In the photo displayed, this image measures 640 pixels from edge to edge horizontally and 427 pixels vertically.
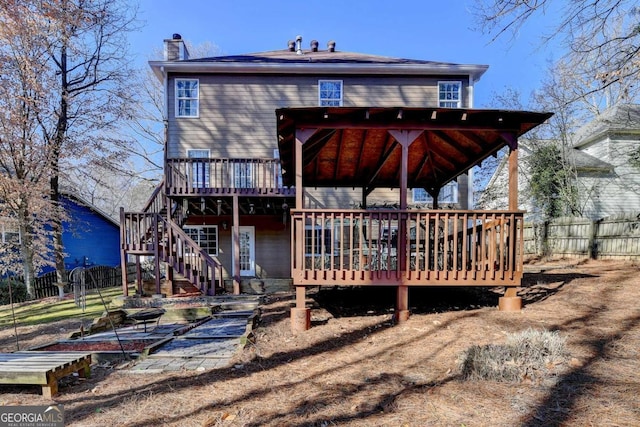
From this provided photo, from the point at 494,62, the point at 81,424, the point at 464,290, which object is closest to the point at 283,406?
the point at 81,424

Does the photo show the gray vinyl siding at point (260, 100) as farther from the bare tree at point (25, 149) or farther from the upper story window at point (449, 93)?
the bare tree at point (25, 149)

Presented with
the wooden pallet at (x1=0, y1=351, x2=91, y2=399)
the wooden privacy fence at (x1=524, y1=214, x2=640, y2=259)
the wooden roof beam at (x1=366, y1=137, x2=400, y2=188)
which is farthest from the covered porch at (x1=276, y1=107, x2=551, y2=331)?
the wooden privacy fence at (x1=524, y1=214, x2=640, y2=259)

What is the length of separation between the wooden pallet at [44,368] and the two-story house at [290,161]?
310 cm

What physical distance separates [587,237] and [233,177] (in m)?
11.0

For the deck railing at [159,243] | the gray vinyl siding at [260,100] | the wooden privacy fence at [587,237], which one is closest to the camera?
the wooden privacy fence at [587,237]

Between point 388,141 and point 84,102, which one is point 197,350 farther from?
point 84,102

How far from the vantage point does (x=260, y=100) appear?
12297 millimetres

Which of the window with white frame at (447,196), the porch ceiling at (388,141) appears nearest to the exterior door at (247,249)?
the porch ceiling at (388,141)

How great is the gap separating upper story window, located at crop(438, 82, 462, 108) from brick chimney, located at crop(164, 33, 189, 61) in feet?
31.9

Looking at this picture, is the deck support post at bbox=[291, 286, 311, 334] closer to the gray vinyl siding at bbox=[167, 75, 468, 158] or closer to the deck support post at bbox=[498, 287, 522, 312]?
the deck support post at bbox=[498, 287, 522, 312]

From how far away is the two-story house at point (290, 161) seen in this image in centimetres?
653

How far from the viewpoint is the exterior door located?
1240cm

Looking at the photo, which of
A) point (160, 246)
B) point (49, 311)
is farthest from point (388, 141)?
point (49, 311)

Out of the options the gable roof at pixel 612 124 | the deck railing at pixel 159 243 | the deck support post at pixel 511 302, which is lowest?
the deck support post at pixel 511 302
